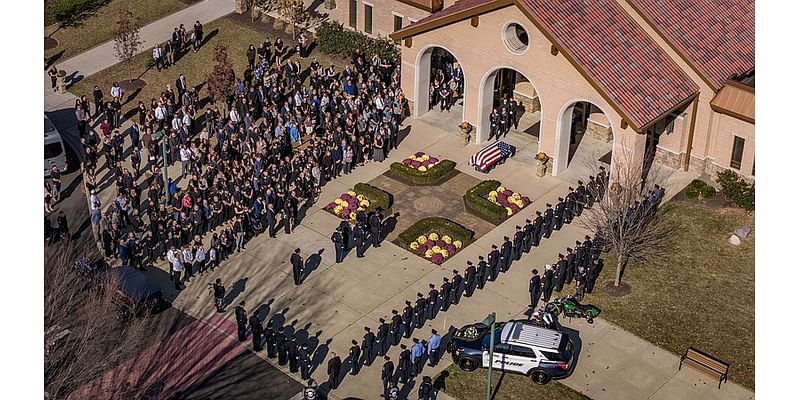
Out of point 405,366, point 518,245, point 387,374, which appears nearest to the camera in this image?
point 387,374

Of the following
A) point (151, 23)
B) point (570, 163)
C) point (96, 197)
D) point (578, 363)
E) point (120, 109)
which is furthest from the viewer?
point (151, 23)

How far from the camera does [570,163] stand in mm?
50531

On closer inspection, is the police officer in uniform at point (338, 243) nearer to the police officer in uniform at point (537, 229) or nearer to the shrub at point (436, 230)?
the shrub at point (436, 230)

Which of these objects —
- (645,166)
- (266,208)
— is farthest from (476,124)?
(266,208)

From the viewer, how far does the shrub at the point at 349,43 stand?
5741 cm

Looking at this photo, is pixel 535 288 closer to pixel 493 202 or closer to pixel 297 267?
pixel 493 202

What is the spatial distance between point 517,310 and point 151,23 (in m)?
31.2

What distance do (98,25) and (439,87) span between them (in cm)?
2088

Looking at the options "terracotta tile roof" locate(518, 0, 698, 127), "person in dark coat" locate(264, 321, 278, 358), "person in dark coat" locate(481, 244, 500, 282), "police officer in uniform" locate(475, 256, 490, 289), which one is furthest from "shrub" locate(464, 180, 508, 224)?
"person in dark coat" locate(264, 321, 278, 358)

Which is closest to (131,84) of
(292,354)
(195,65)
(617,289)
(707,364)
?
(195,65)

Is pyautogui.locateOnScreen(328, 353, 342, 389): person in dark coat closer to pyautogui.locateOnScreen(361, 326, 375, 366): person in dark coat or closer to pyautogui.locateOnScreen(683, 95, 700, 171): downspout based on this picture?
pyautogui.locateOnScreen(361, 326, 375, 366): person in dark coat

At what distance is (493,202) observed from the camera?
47.2m

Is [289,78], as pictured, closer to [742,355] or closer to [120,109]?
[120,109]

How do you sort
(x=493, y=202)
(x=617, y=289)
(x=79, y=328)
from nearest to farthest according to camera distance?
(x=79, y=328) → (x=617, y=289) → (x=493, y=202)
